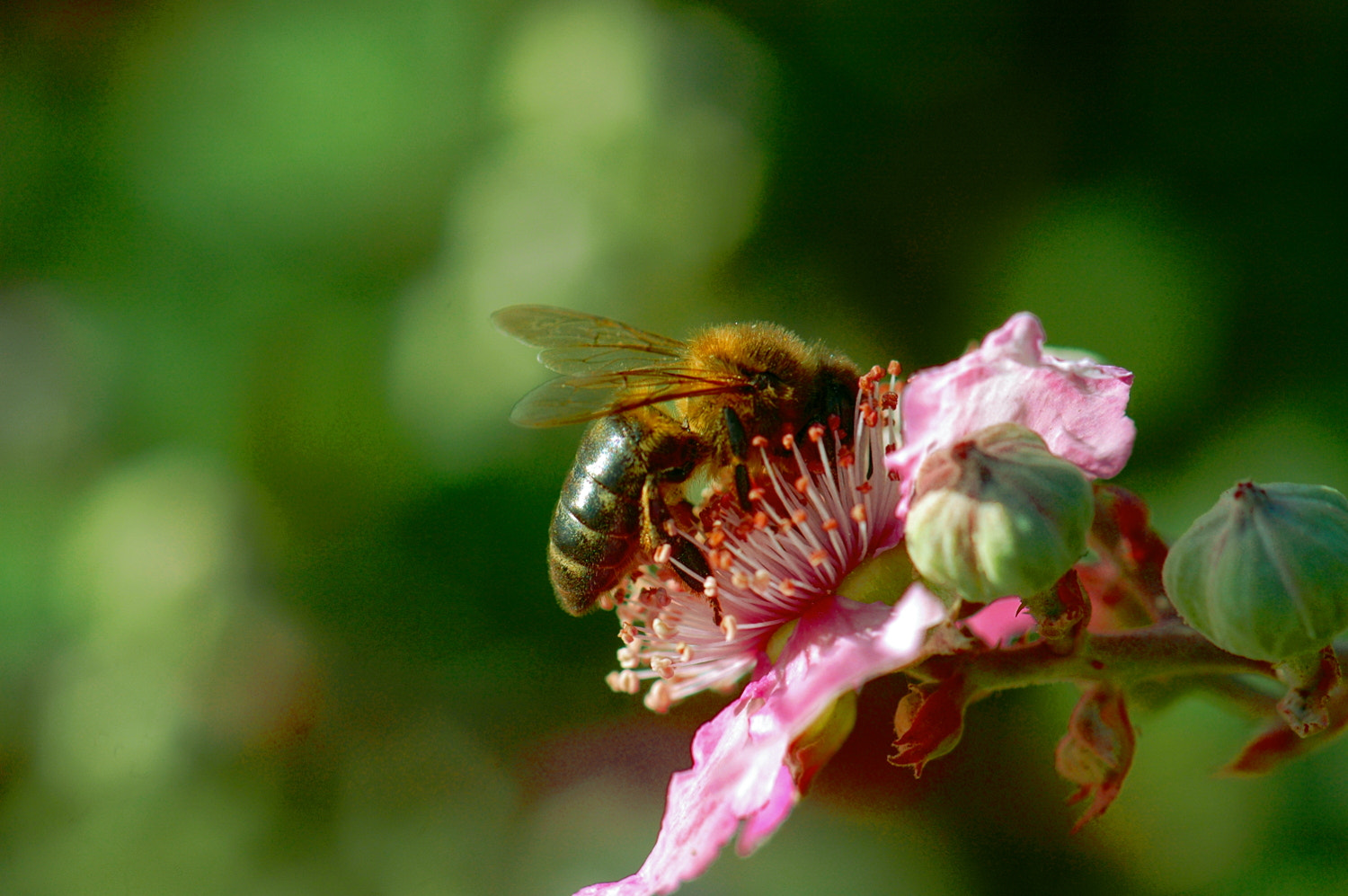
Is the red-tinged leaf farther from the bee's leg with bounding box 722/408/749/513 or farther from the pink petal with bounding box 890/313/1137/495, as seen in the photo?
the bee's leg with bounding box 722/408/749/513

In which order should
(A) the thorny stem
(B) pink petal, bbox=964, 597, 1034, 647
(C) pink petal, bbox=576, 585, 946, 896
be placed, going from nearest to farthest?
(C) pink petal, bbox=576, 585, 946, 896, (A) the thorny stem, (B) pink petal, bbox=964, 597, 1034, 647

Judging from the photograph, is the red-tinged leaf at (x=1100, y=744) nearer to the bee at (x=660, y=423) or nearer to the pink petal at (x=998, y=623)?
Result: the pink petal at (x=998, y=623)

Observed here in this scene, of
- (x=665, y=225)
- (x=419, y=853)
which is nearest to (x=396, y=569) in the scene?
(x=419, y=853)

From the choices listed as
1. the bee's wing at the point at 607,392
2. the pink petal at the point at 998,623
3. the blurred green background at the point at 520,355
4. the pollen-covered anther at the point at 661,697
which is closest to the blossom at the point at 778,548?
the pollen-covered anther at the point at 661,697

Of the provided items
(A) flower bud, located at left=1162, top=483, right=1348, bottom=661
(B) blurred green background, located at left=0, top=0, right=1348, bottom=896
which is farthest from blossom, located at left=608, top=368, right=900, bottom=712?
(B) blurred green background, located at left=0, top=0, right=1348, bottom=896

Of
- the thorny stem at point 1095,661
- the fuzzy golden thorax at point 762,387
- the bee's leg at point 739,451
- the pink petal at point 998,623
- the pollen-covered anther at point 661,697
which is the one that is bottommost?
the pollen-covered anther at point 661,697

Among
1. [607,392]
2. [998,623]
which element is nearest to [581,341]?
[607,392]

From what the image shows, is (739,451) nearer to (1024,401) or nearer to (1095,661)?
(1024,401)
